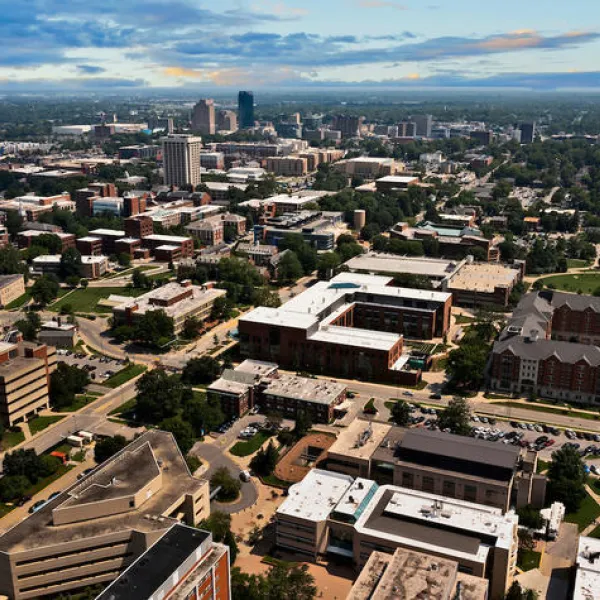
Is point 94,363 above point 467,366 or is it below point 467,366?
below

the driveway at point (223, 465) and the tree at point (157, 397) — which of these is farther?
the tree at point (157, 397)

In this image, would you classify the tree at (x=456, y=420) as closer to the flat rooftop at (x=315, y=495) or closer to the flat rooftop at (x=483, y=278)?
the flat rooftop at (x=315, y=495)

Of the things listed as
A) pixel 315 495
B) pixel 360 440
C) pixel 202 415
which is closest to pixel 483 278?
pixel 360 440

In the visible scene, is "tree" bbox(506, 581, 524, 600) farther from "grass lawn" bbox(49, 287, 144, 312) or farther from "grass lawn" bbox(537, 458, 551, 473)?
"grass lawn" bbox(49, 287, 144, 312)

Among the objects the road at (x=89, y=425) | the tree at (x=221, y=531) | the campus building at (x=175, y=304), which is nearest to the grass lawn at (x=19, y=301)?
the campus building at (x=175, y=304)

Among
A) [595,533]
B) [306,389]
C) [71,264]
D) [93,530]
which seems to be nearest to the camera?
[93,530]

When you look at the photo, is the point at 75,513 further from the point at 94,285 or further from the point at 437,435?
the point at 94,285

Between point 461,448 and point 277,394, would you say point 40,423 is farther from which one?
point 461,448
